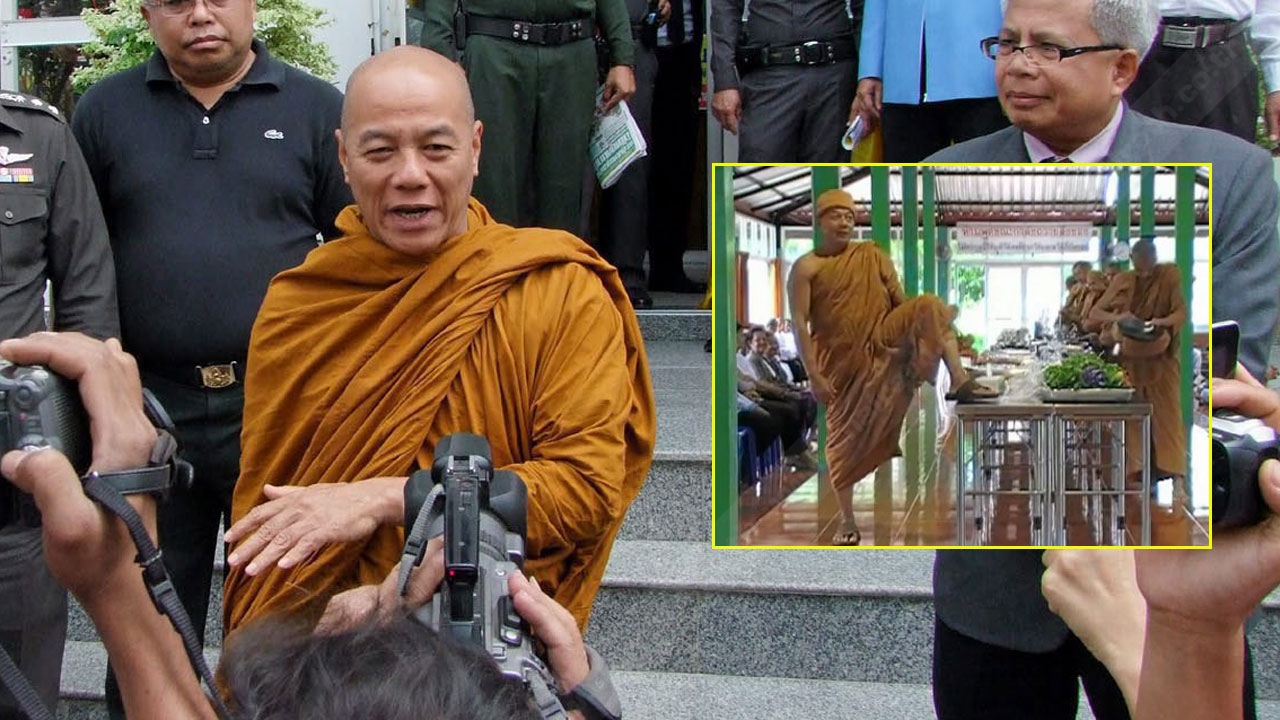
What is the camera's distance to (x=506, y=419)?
1767 mm

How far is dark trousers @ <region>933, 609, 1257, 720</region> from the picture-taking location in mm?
1958

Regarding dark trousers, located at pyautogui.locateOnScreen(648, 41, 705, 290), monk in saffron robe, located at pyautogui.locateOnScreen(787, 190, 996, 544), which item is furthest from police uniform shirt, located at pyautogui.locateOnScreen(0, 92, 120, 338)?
dark trousers, located at pyautogui.locateOnScreen(648, 41, 705, 290)

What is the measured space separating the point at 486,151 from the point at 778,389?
3.31 m

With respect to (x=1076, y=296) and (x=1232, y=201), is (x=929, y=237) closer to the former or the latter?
(x=1076, y=296)

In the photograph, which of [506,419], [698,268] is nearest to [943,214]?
[506,419]

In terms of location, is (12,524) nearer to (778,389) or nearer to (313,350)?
(778,389)

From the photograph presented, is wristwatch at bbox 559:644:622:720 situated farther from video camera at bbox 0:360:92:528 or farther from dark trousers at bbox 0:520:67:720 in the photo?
dark trousers at bbox 0:520:67:720

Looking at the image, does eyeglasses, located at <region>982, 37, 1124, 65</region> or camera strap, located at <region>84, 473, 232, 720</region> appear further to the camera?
eyeglasses, located at <region>982, 37, 1124, 65</region>

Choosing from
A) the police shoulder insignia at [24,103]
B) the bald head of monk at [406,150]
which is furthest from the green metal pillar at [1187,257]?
the police shoulder insignia at [24,103]

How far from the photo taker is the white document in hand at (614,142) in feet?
14.7

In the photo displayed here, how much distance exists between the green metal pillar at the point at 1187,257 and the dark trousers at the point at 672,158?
16.5 feet

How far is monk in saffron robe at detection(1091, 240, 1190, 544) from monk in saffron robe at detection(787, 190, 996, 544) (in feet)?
0.42

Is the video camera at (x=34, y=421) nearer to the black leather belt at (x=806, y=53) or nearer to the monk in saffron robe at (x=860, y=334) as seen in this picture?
the monk in saffron robe at (x=860, y=334)

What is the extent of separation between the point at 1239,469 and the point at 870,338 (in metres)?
0.34
